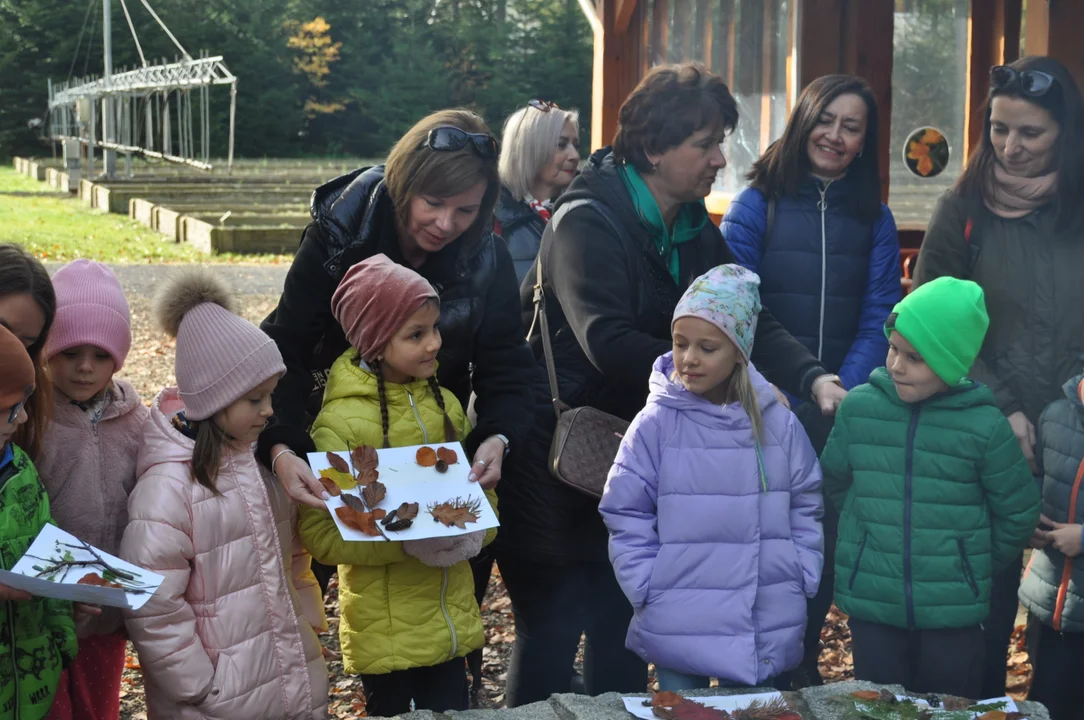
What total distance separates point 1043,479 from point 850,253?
894 millimetres

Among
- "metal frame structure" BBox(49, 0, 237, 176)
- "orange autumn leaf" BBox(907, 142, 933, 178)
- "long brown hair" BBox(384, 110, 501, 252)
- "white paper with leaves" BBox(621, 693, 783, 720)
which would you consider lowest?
"white paper with leaves" BBox(621, 693, 783, 720)

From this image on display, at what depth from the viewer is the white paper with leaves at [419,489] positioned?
3.11 m

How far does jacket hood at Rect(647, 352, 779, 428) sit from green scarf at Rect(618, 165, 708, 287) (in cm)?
43

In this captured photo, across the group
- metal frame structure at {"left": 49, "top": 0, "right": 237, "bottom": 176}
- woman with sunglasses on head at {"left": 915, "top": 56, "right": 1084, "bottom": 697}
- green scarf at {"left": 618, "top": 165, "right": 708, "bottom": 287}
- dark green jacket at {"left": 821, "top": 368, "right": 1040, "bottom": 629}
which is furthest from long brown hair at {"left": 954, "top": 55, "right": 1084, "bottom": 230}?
metal frame structure at {"left": 49, "top": 0, "right": 237, "bottom": 176}

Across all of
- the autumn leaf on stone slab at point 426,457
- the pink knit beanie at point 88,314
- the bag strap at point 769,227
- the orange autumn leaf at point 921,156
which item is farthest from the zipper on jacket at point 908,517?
the orange autumn leaf at point 921,156

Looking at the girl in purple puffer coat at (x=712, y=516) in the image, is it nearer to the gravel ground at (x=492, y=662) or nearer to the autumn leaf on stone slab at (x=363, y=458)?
the autumn leaf on stone slab at (x=363, y=458)

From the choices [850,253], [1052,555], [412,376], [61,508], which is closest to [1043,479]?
[1052,555]

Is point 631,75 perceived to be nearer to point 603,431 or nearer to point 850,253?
point 850,253

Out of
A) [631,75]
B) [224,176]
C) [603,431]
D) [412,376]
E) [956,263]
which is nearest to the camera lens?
[412,376]

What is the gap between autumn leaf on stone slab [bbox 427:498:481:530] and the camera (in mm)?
3154

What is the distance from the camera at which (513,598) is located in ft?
12.6

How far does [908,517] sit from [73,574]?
2068 millimetres

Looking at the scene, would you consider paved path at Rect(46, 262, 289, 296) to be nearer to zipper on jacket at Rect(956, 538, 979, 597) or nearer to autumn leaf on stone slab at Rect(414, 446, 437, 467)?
autumn leaf on stone slab at Rect(414, 446, 437, 467)

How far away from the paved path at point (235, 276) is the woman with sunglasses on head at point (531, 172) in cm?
829
